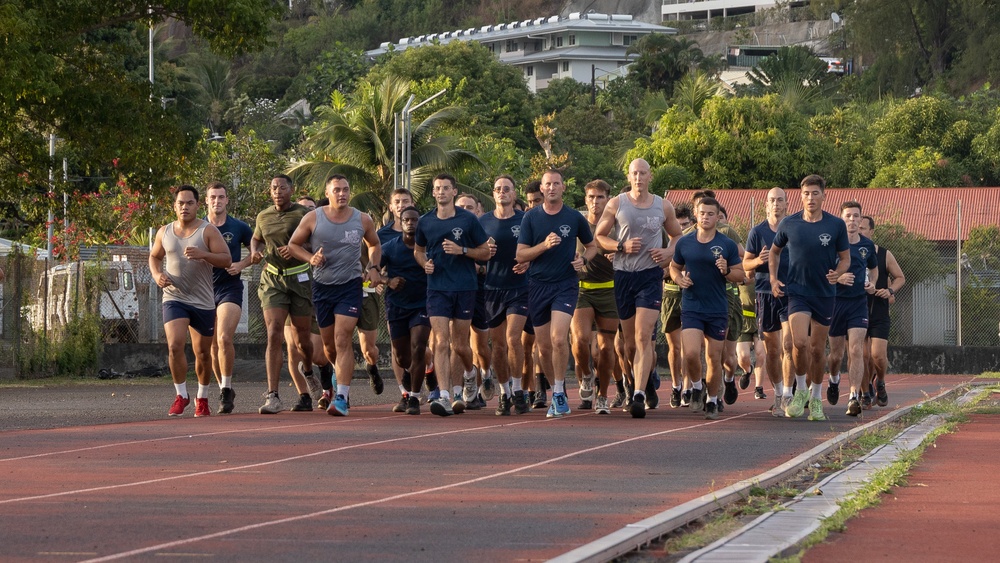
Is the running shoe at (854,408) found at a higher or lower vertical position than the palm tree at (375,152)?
lower

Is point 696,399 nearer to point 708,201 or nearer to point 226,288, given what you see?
point 708,201

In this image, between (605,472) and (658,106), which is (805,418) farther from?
(658,106)

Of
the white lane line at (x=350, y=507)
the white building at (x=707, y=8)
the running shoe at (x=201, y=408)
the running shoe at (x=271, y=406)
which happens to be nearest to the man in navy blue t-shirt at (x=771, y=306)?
the white lane line at (x=350, y=507)

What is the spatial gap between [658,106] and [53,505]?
249 feet

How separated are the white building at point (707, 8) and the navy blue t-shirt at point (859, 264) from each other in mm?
134623

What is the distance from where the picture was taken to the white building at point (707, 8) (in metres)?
151

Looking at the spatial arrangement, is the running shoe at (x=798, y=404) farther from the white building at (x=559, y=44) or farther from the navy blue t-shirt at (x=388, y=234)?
the white building at (x=559, y=44)

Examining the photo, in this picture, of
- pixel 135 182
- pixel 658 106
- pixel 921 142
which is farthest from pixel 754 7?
pixel 135 182

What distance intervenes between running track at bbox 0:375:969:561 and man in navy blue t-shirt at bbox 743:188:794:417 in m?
0.71

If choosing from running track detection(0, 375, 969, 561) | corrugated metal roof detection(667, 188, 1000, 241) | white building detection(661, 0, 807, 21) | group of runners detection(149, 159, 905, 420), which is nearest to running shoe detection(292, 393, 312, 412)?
group of runners detection(149, 159, 905, 420)

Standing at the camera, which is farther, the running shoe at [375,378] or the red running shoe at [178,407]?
the running shoe at [375,378]

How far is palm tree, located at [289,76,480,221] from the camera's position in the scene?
4078cm

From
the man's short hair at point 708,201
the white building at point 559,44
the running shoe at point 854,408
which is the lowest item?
the running shoe at point 854,408

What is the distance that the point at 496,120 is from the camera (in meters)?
73.4
